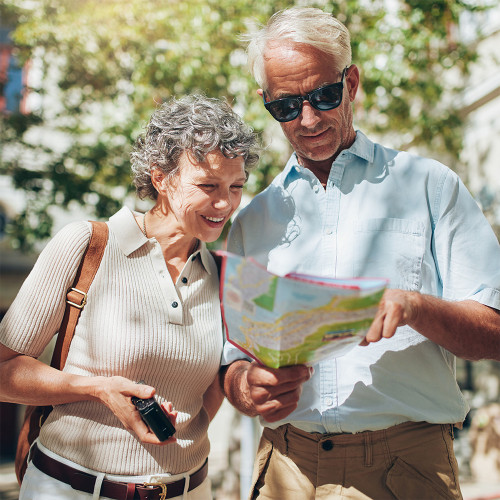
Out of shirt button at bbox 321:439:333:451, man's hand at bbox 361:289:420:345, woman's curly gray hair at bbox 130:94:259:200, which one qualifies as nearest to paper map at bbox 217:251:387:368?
man's hand at bbox 361:289:420:345

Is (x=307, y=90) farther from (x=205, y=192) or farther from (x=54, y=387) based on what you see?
(x=54, y=387)

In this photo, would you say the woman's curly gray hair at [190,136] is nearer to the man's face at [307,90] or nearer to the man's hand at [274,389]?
the man's face at [307,90]

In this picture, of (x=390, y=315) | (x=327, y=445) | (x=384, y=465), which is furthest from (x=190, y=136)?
(x=384, y=465)

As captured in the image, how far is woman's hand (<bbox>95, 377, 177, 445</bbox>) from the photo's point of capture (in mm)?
1915

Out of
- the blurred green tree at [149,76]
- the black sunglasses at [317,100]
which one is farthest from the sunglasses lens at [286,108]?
the blurred green tree at [149,76]

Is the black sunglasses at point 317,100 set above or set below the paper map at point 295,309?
above

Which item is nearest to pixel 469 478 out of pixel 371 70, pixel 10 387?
pixel 371 70

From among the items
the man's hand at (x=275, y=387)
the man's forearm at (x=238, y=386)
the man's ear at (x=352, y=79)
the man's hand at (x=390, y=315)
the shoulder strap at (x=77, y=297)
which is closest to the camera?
the man's hand at (x=390, y=315)

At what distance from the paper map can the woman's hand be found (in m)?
0.51

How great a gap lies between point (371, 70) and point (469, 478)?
213 inches

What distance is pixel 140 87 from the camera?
22.4 feet

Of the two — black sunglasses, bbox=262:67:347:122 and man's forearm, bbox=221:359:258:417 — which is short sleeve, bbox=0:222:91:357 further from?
black sunglasses, bbox=262:67:347:122

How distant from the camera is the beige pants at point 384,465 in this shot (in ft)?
6.39

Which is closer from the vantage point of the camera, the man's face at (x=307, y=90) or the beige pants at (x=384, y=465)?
the beige pants at (x=384, y=465)
